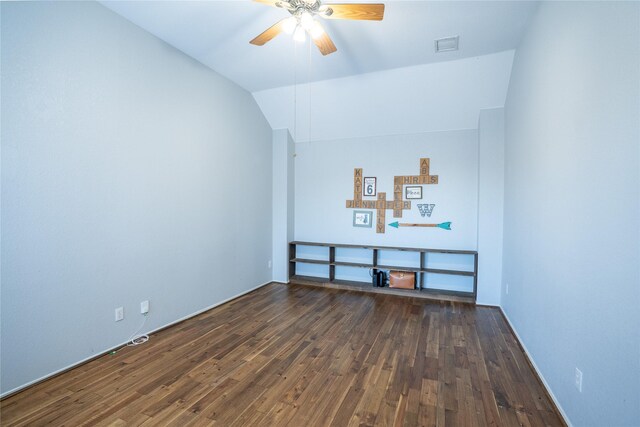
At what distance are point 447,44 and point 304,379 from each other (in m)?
3.58

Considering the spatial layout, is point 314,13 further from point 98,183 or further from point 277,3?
point 98,183

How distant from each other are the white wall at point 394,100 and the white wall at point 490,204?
0.98ft

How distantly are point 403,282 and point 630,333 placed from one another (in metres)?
3.35

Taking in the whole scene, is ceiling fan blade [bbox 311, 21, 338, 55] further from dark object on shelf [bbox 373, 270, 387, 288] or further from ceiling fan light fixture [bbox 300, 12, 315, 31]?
dark object on shelf [bbox 373, 270, 387, 288]

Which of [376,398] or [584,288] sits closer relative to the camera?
[584,288]

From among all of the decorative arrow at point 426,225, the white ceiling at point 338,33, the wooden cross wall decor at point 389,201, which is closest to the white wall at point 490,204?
the decorative arrow at point 426,225

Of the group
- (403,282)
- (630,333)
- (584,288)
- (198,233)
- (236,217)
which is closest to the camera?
(630,333)

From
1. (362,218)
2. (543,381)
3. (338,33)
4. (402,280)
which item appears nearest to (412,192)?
(362,218)

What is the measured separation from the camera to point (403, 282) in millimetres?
4504

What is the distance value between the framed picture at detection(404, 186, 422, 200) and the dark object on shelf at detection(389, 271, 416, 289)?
3.98 feet

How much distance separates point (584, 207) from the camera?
162cm

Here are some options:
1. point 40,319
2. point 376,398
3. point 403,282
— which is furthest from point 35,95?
point 403,282

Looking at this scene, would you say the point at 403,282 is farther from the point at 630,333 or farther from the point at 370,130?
the point at 630,333

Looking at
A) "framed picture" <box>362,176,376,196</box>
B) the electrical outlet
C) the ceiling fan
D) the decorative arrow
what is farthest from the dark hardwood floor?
the ceiling fan
